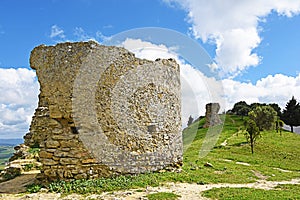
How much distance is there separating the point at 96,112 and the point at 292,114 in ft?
165

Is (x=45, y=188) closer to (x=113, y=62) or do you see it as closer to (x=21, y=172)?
(x=21, y=172)

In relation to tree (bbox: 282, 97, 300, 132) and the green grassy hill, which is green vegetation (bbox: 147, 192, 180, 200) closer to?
the green grassy hill

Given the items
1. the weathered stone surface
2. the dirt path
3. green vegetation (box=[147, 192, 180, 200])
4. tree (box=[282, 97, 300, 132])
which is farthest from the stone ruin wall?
tree (box=[282, 97, 300, 132])

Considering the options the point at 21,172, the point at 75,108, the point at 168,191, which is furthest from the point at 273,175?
the point at 21,172

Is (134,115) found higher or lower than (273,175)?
higher

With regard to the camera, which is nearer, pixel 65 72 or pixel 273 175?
pixel 65 72

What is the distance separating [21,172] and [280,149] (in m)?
21.5

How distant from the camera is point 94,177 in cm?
975

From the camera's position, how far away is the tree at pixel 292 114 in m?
51.3

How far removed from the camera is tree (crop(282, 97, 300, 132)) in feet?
168

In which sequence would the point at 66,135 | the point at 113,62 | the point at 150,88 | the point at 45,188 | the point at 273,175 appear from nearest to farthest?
the point at 45,188 → the point at 66,135 → the point at 113,62 → the point at 150,88 → the point at 273,175

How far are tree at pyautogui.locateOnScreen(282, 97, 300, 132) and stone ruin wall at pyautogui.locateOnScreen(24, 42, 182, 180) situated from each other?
46.3m

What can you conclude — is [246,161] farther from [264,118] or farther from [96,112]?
[264,118]

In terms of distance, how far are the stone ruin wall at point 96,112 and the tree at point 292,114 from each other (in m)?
46.3
